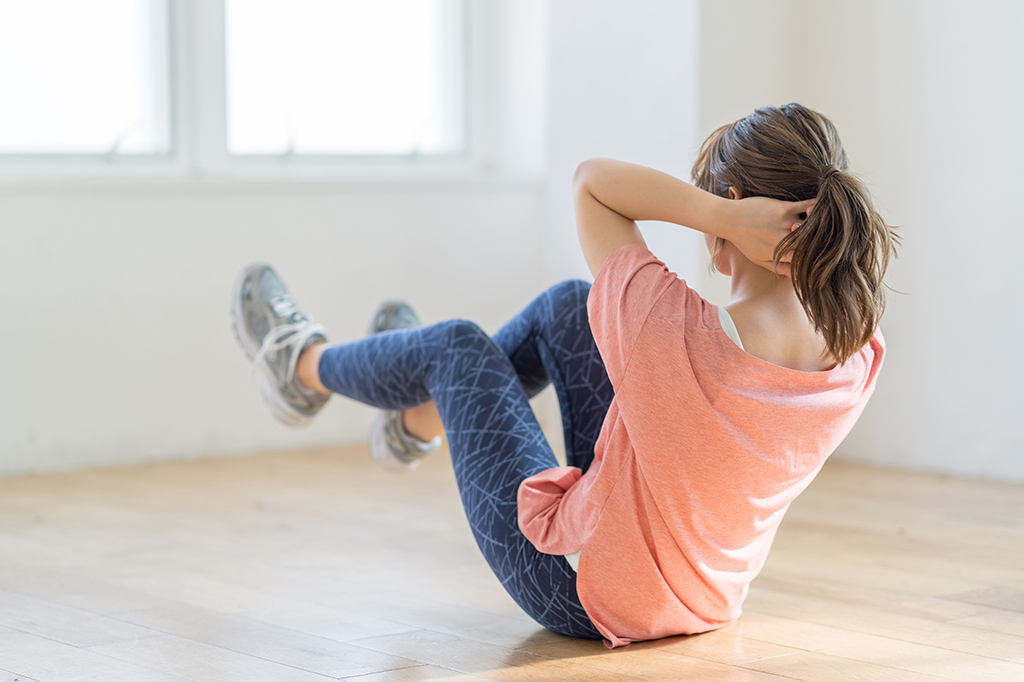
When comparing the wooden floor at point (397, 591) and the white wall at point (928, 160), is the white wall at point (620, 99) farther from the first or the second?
the wooden floor at point (397, 591)

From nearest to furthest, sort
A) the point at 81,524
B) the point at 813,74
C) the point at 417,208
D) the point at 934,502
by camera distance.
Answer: the point at 81,524 < the point at 934,502 < the point at 813,74 < the point at 417,208

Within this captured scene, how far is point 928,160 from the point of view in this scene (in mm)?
3141

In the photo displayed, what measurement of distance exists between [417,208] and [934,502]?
5.84ft

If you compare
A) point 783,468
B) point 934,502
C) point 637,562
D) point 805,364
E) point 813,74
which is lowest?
point 934,502

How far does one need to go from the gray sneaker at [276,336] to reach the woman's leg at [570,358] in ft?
1.49

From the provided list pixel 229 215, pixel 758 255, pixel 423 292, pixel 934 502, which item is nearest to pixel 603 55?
pixel 423 292

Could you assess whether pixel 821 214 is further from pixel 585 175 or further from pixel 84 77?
pixel 84 77

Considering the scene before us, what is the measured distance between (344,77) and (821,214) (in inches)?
110

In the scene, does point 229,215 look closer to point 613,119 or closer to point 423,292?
point 423,292

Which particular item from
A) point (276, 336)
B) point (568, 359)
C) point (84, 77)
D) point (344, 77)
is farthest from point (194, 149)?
point (568, 359)

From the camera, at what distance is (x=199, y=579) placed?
2.08 m

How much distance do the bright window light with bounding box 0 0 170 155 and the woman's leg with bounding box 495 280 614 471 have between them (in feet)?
6.48

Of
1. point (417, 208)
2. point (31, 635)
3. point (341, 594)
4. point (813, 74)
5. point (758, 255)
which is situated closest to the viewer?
point (758, 255)

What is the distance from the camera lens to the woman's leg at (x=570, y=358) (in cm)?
175
